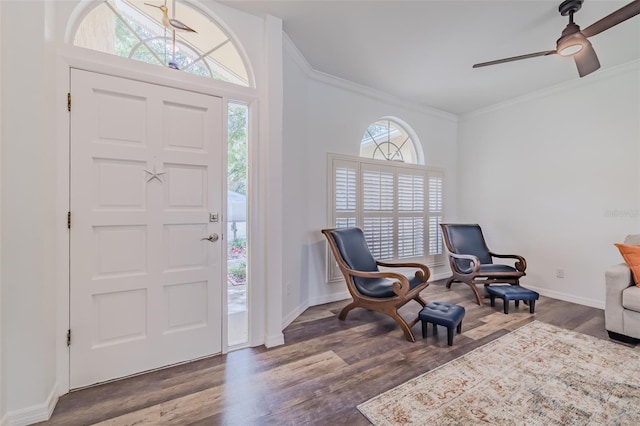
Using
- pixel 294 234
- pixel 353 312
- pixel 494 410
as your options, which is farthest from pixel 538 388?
pixel 294 234

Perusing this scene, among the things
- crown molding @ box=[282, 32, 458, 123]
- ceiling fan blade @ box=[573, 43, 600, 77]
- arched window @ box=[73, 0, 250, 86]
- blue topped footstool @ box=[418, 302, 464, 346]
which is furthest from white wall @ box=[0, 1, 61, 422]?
ceiling fan blade @ box=[573, 43, 600, 77]

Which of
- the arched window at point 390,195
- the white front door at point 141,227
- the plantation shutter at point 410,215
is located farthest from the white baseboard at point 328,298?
the white front door at point 141,227

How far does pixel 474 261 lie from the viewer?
11.7 feet

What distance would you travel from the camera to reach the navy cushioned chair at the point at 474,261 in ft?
11.4

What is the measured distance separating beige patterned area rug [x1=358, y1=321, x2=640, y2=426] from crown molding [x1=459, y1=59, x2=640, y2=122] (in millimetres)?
3036

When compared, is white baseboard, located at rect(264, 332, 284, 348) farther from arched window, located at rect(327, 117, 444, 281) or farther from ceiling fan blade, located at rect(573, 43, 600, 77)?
ceiling fan blade, located at rect(573, 43, 600, 77)

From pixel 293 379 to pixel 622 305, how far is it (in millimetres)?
2933

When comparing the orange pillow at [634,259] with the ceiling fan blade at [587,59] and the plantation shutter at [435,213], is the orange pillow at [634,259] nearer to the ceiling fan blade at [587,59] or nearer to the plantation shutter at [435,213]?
the ceiling fan blade at [587,59]

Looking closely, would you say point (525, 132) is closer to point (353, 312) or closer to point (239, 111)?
point (353, 312)

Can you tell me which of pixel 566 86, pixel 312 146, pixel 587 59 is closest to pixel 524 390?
pixel 587 59

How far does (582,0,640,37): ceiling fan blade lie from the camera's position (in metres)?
1.70

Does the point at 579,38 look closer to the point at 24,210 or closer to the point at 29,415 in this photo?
the point at 24,210

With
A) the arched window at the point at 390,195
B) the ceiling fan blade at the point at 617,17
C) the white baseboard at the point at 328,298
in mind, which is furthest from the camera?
the arched window at the point at 390,195

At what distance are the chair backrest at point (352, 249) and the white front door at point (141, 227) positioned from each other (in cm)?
126
